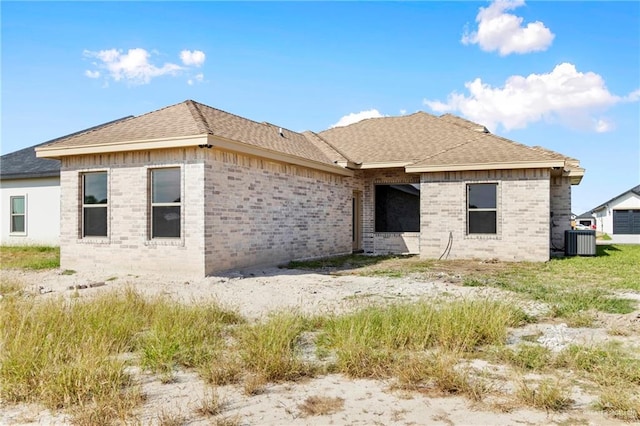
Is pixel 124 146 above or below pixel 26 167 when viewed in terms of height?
below

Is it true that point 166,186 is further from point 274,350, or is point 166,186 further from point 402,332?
point 402,332

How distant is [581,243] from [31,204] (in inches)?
884

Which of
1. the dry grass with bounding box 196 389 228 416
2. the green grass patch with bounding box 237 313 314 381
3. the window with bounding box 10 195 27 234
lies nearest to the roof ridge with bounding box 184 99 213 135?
the green grass patch with bounding box 237 313 314 381

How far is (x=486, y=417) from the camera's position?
3746mm

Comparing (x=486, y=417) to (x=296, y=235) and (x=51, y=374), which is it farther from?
(x=296, y=235)

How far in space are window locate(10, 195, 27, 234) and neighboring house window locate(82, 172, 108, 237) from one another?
938cm

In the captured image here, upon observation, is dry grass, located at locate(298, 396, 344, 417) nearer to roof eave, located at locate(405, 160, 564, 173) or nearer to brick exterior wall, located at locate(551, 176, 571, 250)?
roof eave, located at locate(405, 160, 564, 173)

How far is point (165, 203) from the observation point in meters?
11.7

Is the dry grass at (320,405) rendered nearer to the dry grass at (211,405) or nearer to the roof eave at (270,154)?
the dry grass at (211,405)

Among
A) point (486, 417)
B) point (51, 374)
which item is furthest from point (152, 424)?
point (486, 417)

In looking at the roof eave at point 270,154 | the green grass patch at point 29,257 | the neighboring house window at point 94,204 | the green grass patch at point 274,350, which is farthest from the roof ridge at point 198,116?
the green grass patch at point 274,350

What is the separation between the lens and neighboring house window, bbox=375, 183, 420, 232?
62.0 ft

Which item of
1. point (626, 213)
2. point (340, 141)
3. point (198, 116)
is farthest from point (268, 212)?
point (626, 213)

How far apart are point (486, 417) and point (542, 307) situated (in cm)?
471
